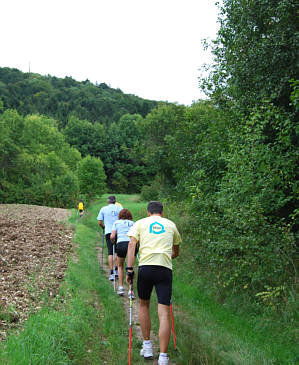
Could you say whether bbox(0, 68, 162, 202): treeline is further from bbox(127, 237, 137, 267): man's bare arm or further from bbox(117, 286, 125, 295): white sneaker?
bbox(127, 237, 137, 267): man's bare arm

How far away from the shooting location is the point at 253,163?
6895 mm

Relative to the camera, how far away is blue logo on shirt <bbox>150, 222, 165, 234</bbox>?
500cm

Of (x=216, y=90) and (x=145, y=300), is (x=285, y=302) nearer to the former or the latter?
(x=145, y=300)

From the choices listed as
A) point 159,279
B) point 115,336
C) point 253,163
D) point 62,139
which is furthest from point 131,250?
point 62,139

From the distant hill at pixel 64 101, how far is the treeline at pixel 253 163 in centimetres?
11896

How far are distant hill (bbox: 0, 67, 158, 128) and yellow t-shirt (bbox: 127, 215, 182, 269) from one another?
124 metres

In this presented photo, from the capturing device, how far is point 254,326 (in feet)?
20.6

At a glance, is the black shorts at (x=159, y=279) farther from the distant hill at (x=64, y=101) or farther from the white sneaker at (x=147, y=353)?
the distant hill at (x=64, y=101)

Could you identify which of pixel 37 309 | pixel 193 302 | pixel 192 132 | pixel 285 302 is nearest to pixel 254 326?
pixel 285 302

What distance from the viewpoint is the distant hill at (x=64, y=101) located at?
13100 cm

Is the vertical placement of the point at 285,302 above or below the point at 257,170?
below

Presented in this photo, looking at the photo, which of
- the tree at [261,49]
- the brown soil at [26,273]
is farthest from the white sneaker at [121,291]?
the tree at [261,49]

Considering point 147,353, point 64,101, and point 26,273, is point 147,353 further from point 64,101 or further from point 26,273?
point 64,101

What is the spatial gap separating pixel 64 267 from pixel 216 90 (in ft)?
24.6
